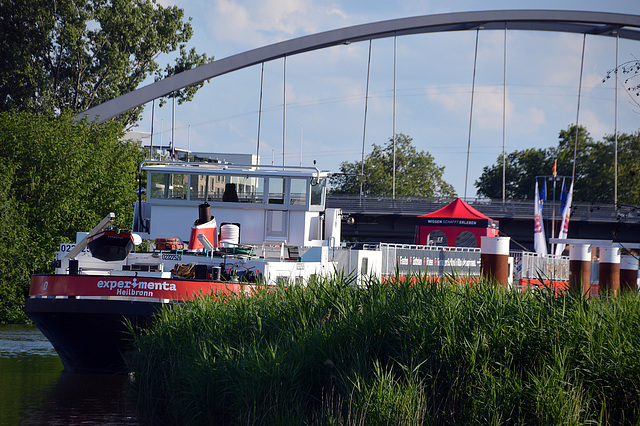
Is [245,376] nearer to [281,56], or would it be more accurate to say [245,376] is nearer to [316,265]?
[316,265]

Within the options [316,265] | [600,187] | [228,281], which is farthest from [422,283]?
[600,187]

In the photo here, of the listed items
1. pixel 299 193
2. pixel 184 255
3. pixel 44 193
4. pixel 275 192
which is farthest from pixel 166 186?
pixel 44 193

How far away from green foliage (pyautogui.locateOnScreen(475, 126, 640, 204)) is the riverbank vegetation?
70.4 meters

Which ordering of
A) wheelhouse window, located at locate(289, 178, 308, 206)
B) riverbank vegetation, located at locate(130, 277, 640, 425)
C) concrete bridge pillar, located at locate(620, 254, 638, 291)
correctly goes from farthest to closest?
wheelhouse window, located at locate(289, 178, 308, 206)
concrete bridge pillar, located at locate(620, 254, 638, 291)
riverbank vegetation, located at locate(130, 277, 640, 425)

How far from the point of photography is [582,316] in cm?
1067

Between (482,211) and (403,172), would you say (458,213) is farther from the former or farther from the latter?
(403,172)

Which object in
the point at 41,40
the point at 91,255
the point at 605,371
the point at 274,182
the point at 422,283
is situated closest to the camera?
the point at 605,371

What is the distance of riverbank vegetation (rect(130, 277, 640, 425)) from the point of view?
33.2 feet

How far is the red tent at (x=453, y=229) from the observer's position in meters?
36.7

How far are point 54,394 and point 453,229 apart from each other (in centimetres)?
2362

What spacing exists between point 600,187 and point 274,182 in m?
71.7

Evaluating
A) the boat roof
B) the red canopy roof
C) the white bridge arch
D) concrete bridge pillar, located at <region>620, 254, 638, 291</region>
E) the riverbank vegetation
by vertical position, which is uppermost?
the white bridge arch

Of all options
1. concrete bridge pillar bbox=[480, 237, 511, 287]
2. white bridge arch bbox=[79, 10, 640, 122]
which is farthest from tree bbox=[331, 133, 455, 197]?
concrete bridge pillar bbox=[480, 237, 511, 287]

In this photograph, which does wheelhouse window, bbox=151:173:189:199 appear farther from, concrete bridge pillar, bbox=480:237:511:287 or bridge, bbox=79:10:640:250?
bridge, bbox=79:10:640:250
